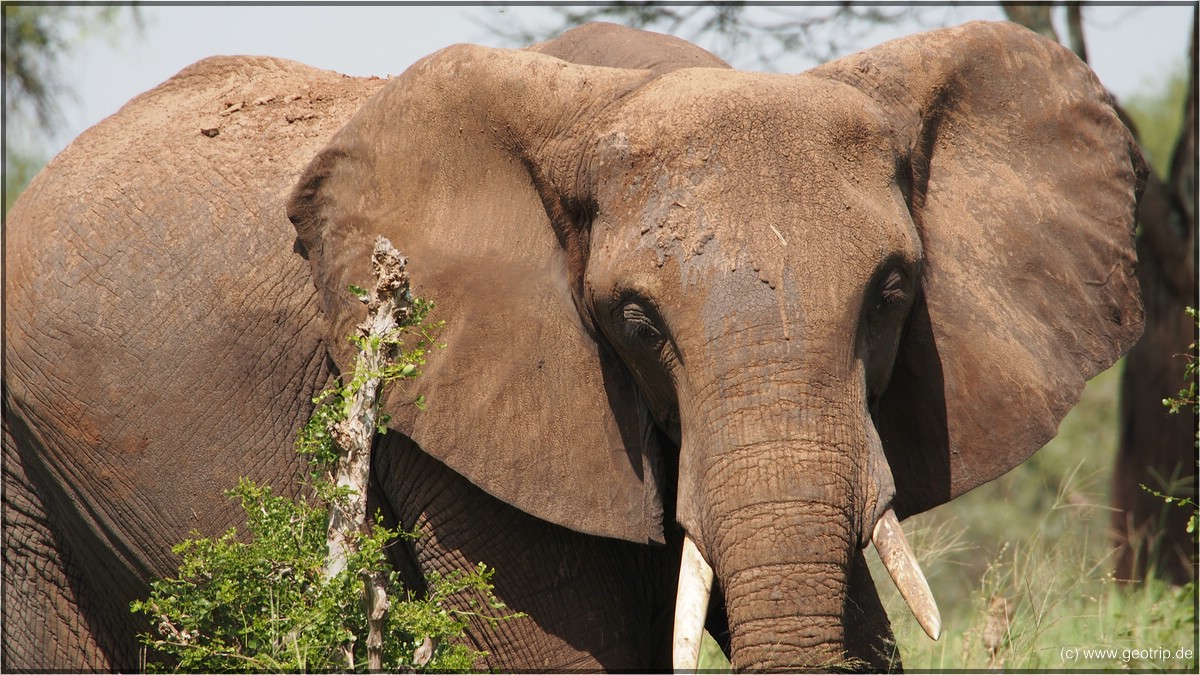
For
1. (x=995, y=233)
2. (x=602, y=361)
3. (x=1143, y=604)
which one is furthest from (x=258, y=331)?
(x=1143, y=604)

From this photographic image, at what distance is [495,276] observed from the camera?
149 inches

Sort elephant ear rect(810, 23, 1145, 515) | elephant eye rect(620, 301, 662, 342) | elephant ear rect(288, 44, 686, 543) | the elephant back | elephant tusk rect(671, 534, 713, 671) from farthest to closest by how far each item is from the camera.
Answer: the elephant back, elephant ear rect(810, 23, 1145, 515), elephant ear rect(288, 44, 686, 543), elephant eye rect(620, 301, 662, 342), elephant tusk rect(671, 534, 713, 671)

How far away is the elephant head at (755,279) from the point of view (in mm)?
3182

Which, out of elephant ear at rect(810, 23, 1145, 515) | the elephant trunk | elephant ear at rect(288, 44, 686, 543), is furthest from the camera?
elephant ear at rect(810, 23, 1145, 515)

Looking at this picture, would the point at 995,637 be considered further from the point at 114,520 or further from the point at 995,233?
the point at 114,520

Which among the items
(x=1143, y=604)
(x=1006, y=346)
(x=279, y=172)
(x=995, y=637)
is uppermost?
(x=279, y=172)

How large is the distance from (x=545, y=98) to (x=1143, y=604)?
3.84m

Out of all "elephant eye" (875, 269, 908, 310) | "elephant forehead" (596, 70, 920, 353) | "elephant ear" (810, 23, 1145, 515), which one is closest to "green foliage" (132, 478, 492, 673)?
"elephant forehead" (596, 70, 920, 353)

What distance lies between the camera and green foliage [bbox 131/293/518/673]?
325cm

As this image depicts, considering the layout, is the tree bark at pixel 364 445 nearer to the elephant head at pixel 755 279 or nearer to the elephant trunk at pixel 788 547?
the elephant head at pixel 755 279

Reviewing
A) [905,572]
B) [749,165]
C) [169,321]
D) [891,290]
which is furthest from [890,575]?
[169,321]

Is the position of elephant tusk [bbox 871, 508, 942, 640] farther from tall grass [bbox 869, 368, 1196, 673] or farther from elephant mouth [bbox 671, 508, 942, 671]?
tall grass [bbox 869, 368, 1196, 673]

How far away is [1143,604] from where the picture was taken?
246 inches

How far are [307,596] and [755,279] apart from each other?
119cm
